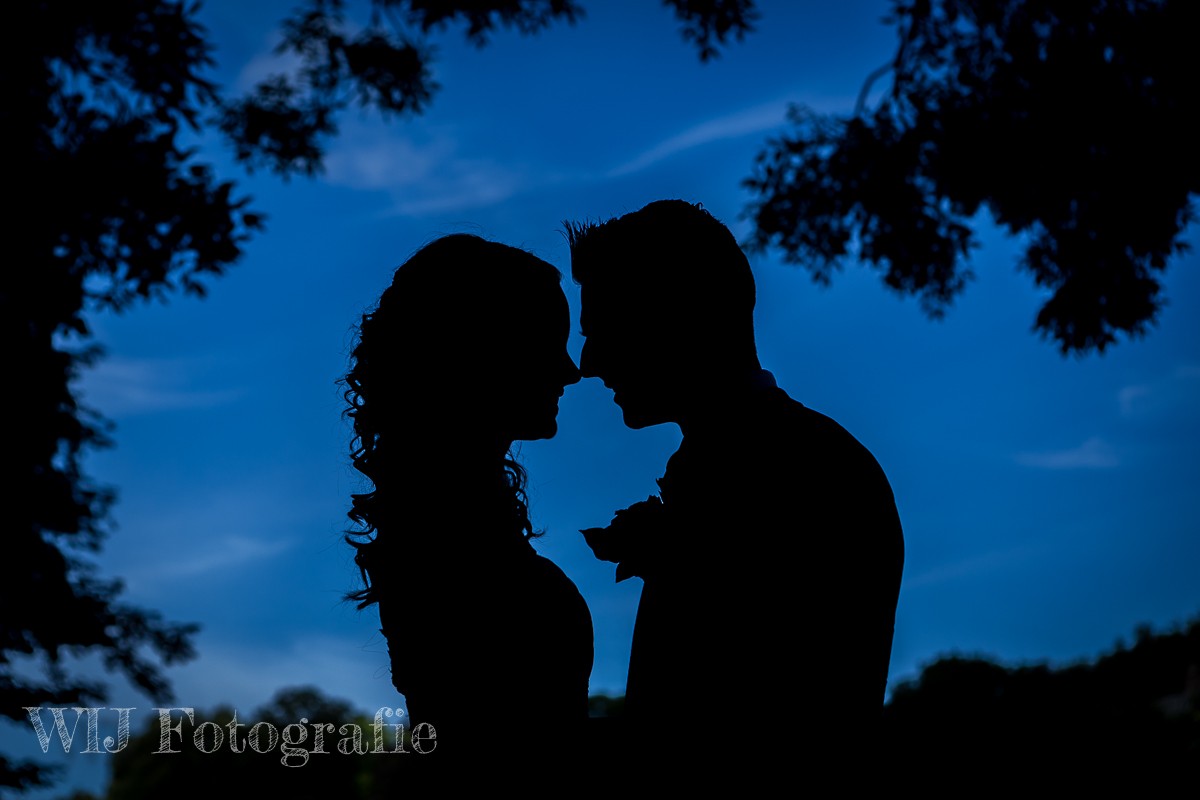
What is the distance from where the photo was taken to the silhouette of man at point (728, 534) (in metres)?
2.60

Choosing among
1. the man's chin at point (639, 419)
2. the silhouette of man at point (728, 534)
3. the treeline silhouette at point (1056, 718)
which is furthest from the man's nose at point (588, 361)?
the treeline silhouette at point (1056, 718)

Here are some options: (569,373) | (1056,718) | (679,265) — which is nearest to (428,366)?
(569,373)

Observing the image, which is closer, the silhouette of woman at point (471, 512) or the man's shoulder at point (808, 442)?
the man's shoulder at point (808, 442)

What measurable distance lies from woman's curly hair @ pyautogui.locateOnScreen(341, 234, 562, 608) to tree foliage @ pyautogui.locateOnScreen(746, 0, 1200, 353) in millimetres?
10646

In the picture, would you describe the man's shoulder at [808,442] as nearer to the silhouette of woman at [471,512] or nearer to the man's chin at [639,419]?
the man's chin at [639,419]

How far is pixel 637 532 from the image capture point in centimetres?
290

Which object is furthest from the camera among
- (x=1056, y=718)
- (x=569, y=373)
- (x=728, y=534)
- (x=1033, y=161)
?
(x=1056, y=718)

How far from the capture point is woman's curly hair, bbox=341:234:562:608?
10.8 ft

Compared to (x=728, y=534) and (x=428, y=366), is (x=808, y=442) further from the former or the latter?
(x=428, y=366)

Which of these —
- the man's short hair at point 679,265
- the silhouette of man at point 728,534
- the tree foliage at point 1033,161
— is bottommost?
the silhouette of man at point 728,534

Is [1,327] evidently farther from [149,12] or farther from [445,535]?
[445,535]

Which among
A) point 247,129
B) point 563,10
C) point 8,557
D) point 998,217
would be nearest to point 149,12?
point 247,129

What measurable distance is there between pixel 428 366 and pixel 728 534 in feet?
3.84

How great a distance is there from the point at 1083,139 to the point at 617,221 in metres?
10.7
